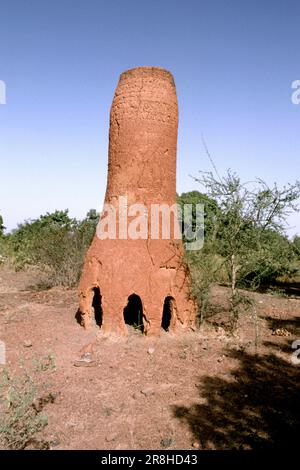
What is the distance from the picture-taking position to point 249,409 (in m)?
4.59

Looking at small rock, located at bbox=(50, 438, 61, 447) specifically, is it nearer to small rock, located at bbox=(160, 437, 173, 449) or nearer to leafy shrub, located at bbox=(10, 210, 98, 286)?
small rock, located at bbox=(160, 437, 173, 449)

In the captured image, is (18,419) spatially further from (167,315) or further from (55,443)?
(167,315)

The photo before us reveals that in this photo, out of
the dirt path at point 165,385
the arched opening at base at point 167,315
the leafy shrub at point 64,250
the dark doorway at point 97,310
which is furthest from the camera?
the leafy shrub at point 64,250

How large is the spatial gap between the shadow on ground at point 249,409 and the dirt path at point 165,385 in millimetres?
12

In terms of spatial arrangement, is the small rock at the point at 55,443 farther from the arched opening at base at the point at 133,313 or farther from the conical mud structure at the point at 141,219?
the arched opening at base at the point at 133,313

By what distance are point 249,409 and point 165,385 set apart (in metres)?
1.23

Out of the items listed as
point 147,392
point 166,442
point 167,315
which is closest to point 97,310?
point 167,315

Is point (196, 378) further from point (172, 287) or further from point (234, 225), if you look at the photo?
point (234, 225)

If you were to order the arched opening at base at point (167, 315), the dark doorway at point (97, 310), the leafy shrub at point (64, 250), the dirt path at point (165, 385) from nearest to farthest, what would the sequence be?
the dirt path at point (165, 385), the arched opening at base at point (167, 315), the dark doorway at point (97, 310), the leafy shrub at point (64, 250)

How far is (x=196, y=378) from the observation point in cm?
547

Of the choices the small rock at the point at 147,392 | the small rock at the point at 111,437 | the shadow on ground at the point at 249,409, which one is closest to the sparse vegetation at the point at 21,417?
the small rock at the point at 111,437

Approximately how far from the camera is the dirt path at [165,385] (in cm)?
409

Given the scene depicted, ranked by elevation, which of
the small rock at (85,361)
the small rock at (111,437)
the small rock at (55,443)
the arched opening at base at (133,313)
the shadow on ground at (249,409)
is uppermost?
the arched opening at base at (133,313)

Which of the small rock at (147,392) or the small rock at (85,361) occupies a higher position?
the small rock at (85,361)
